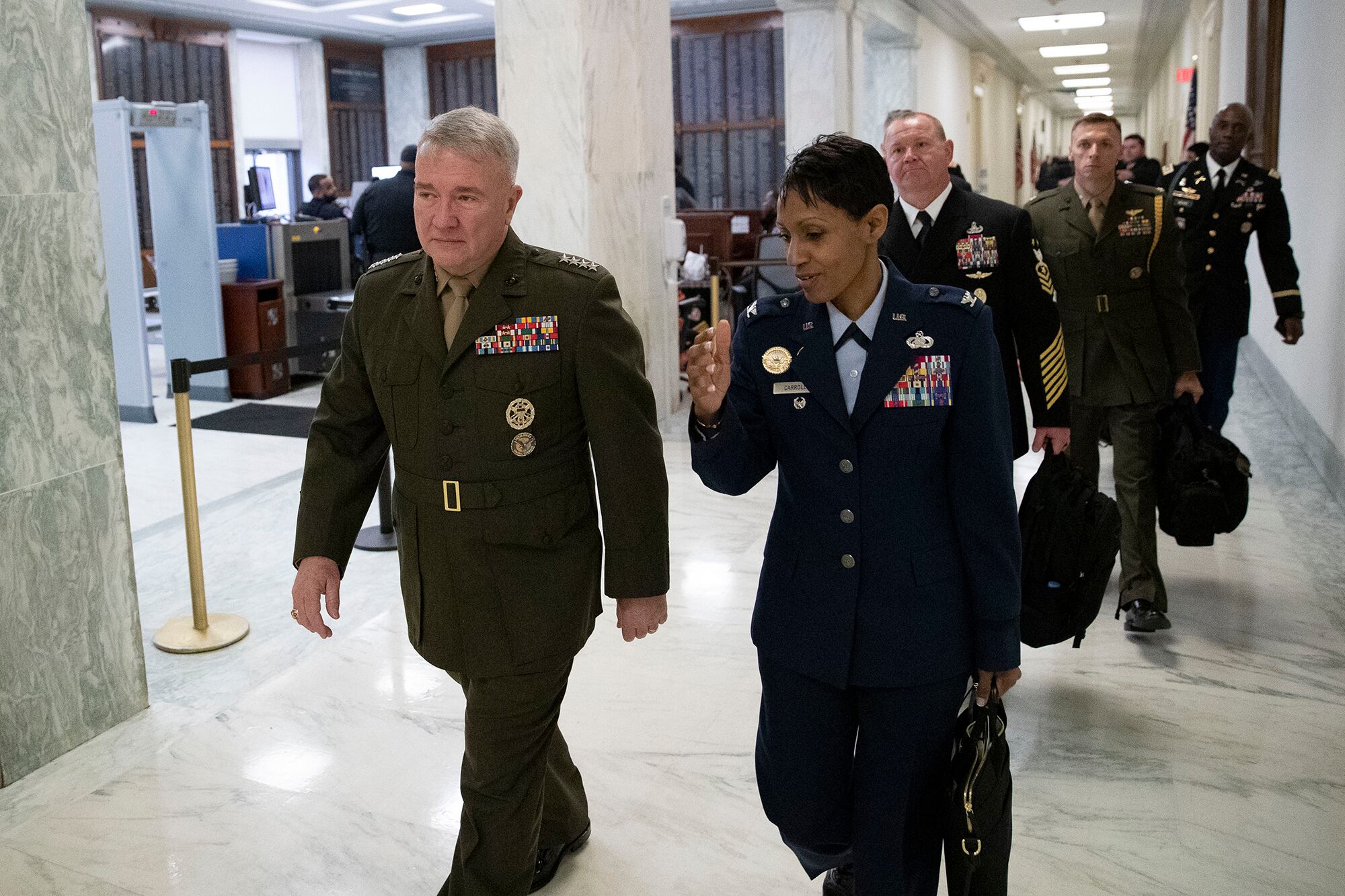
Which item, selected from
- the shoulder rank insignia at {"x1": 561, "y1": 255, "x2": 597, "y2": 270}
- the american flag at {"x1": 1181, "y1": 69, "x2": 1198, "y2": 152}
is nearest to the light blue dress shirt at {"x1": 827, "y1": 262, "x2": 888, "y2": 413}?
the shoulder rank insignia at {"x1": 561, "y1": 255, "x2": 597, "y2": 270}

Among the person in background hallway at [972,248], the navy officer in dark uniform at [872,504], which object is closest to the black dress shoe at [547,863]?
the navy officer in dark uniform at [872,504]

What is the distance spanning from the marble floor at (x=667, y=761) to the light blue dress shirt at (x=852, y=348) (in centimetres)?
130

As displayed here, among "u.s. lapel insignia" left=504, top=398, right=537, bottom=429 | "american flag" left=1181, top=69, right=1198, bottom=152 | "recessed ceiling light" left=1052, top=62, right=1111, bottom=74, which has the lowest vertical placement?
"u.s. lapel insignia" left=504, top=398, right=537, bottom=429

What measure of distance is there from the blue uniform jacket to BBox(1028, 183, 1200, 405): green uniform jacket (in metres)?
2.46

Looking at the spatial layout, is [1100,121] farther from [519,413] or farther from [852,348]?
[519,413]

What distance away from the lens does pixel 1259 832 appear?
9.77 feet

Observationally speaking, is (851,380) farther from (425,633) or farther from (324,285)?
(324,285)

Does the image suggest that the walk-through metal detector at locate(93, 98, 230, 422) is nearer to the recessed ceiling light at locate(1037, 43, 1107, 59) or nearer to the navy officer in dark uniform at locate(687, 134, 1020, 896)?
the navy officer in dark uniform at locate(687, 134, 1020, 896)

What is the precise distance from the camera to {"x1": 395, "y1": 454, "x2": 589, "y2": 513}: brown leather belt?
2266mm

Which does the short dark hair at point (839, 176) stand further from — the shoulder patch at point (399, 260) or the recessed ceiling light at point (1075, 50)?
the recessed ceiling light at point (1075, 50)

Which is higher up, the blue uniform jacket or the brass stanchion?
the blue uniform jacket

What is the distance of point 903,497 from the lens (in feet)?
6.69

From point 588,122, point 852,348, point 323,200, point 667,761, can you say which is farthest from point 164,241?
point 852,348

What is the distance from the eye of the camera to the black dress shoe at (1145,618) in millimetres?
4320
